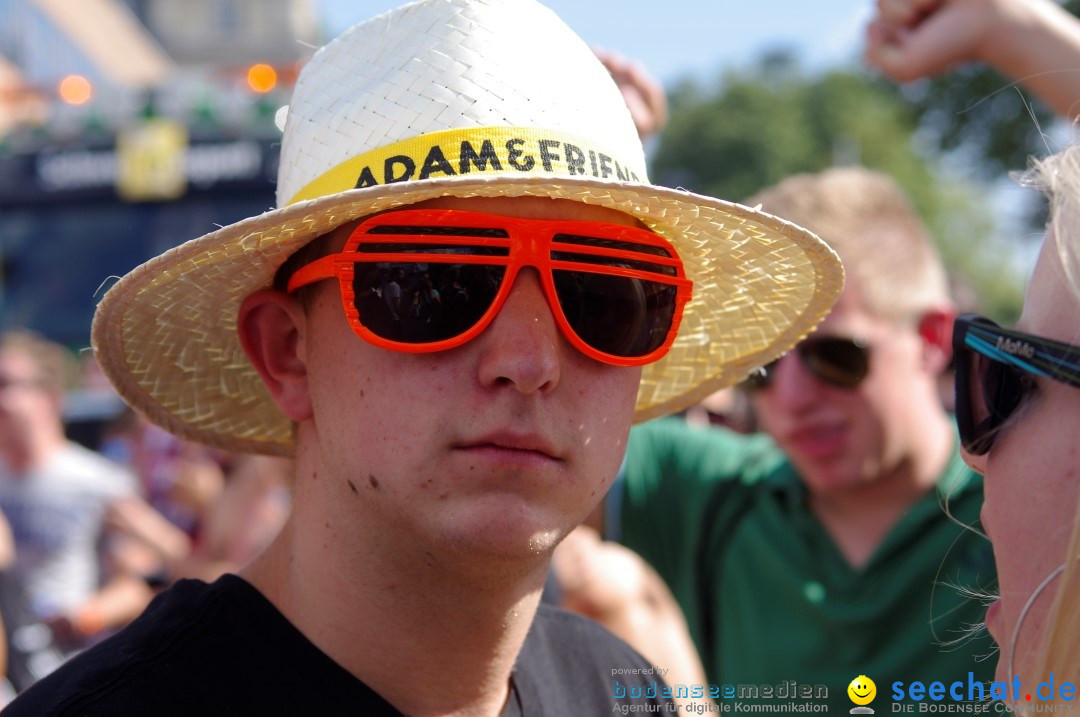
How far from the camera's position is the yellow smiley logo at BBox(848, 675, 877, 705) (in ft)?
9.24

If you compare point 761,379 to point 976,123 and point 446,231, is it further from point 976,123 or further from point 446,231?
point 976,123

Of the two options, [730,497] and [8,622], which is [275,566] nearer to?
[730,497]

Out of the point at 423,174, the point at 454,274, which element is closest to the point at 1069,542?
the point at 454,274

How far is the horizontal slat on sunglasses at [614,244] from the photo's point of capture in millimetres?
1702

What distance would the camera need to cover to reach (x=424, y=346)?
5.35ft

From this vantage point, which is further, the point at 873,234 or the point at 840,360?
the point at 873,234

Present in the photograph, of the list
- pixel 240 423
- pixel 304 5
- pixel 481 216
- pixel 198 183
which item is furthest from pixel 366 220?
pixel 304 5

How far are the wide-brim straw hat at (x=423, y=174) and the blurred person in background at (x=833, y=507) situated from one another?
104cm

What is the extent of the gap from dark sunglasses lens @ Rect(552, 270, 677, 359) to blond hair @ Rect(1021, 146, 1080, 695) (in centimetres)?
59

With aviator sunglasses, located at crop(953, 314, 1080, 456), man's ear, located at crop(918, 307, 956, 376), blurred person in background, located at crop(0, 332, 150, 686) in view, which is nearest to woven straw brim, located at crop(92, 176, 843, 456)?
aviator sunglasses, located at crop(953, 314, 1080, 456)

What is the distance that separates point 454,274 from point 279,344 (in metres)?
0.42

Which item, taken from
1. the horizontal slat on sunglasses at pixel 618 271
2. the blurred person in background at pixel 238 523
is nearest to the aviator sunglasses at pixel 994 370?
the horizontal slat on sunglasses at pixel 618 271

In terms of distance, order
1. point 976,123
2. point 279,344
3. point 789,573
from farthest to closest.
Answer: point 976,123
point 789,573
point 279,344

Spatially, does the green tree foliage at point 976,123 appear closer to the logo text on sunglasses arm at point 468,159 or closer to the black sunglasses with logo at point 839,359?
the black sunglasses with logo at point 839,359
